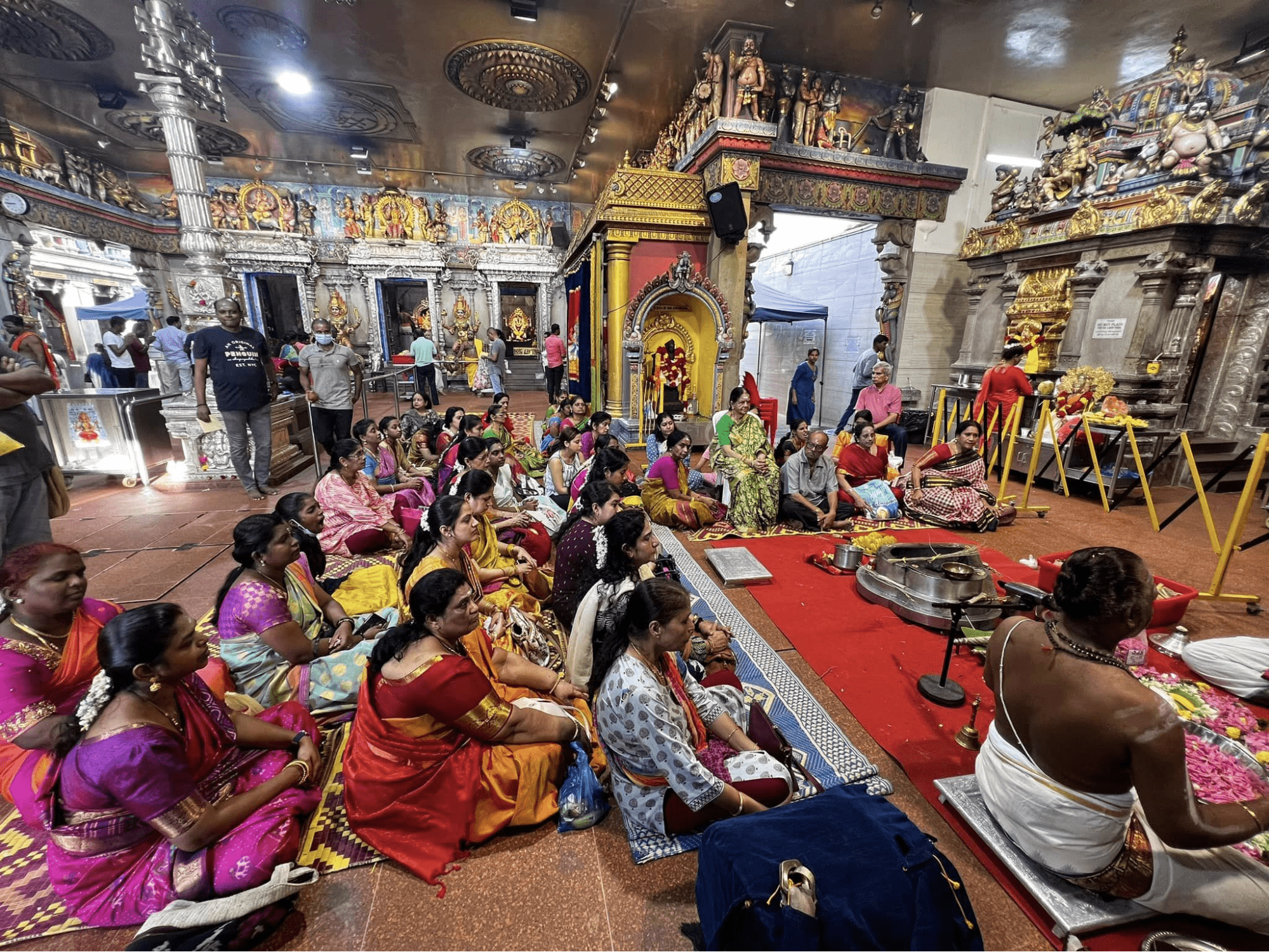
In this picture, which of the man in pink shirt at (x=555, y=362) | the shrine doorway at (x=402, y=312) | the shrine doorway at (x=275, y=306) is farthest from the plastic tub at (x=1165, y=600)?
the shrine doorway at (x=275, y=306)

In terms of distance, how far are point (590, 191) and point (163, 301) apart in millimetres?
13972

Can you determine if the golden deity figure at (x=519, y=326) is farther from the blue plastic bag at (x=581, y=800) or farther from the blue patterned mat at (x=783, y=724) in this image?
the blue plastic bag at (x=581, y=800)

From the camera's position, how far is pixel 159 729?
1480 millimetres

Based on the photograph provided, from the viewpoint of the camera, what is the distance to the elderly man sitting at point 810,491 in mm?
5414

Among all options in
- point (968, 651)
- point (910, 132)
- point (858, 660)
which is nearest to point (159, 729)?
point (858, 660)

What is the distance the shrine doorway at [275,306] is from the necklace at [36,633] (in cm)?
1725

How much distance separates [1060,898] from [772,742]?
101cm

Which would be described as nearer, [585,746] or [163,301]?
[585,746]

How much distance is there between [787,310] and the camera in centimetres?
1202

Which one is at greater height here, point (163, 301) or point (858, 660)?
point (163, 301)

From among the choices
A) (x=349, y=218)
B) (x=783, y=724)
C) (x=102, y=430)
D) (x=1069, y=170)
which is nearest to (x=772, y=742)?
(x=783, y=724)

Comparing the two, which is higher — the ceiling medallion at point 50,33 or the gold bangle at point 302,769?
the ceiling medallion at point 50,33

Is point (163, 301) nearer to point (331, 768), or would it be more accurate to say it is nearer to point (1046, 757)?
point (331, 768)

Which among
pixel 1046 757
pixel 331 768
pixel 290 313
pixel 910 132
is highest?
pixel 910 132
